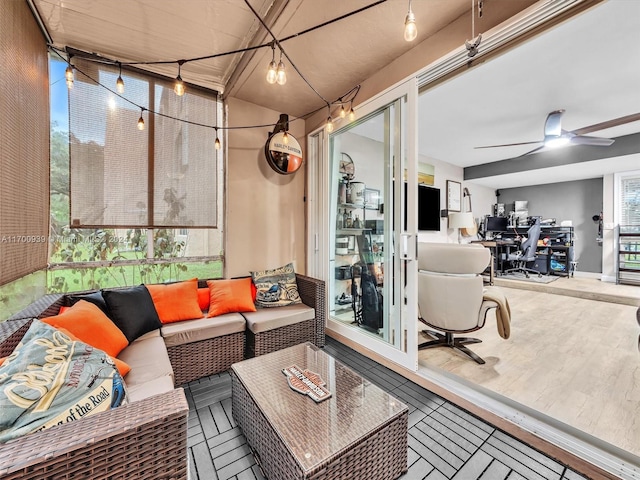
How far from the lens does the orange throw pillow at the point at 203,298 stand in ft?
8.34

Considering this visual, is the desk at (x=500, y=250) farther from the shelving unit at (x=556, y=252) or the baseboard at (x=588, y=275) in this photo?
the baseboard at (x=588, y=275)

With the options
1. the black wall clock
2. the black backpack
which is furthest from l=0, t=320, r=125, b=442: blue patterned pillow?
A: the black wall clock

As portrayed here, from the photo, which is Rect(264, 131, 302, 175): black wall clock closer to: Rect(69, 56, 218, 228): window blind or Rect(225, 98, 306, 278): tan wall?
Rect(225, 98, 306, 278): tan wall

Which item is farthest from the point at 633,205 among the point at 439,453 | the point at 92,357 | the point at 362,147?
the point at 92,357

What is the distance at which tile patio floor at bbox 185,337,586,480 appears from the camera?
52.2 inches

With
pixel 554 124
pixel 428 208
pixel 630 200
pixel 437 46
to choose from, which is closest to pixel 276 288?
pixel 437 46

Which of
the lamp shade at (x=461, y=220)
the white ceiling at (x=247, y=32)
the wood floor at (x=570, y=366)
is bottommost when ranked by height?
the wood floor at (x=570, y=366)

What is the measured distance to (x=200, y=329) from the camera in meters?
2.10

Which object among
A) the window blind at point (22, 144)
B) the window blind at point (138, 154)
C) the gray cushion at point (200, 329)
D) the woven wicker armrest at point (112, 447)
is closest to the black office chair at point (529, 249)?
the gray cushion at point (200, 329)

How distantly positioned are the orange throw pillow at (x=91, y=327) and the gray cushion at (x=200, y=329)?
300 mm

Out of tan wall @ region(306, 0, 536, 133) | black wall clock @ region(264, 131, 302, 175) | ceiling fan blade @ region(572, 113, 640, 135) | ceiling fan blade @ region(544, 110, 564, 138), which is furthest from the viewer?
ceiling fan blade @ region(544, 110, 564, 138)

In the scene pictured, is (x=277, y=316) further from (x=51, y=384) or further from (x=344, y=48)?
(x=344, y=48)

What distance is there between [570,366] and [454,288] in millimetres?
1216

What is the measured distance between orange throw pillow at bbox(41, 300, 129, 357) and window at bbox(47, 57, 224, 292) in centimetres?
82
